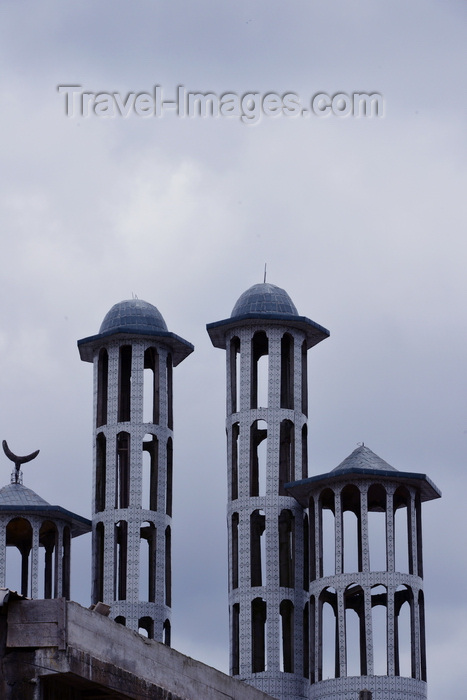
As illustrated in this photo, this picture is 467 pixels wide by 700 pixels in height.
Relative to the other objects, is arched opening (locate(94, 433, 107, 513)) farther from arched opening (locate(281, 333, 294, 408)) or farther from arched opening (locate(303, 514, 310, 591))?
arched opening (locate(303, 514, 310, 591))

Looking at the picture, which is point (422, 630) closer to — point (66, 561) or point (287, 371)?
point (287, 371)

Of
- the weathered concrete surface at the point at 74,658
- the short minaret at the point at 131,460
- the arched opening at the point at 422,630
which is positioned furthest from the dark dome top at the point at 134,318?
the weathered concrete surface at the point at 74,658

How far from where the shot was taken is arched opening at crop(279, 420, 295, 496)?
Result: 199 ft

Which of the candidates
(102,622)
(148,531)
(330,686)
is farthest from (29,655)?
(148,531)

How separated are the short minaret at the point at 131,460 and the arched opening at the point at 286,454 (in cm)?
422

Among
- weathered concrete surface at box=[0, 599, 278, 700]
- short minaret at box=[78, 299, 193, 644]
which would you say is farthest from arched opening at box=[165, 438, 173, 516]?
weathered concrete surface at box=[0, 599, 278, 700]

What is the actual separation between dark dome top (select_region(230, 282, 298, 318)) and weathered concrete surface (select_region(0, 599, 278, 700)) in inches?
942

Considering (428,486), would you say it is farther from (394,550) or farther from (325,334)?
(325,334)

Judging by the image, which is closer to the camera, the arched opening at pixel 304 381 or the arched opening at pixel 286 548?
the arched opening at pixel 286 548

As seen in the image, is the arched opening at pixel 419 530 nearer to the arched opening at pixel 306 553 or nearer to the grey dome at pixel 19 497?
the arched opening at pixel 306 553

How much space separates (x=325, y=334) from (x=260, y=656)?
10.8 meters

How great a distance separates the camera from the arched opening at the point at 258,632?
193 ft

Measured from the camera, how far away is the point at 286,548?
60000 mm

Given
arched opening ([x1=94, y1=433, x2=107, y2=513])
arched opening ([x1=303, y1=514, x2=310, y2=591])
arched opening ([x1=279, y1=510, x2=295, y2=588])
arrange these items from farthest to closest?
arched opening ([x1=94, y1=433, x2=107, y2=513]) → arched opening ([x1=303, y1=514, x2=310, y2=591]) → arched opening ([x1=279, y1=510, x2=295, y2=588])
